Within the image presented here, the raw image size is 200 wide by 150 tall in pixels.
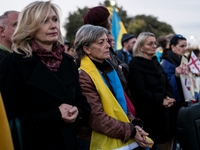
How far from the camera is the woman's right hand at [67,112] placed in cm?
167

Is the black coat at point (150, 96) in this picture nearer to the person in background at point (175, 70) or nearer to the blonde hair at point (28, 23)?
the person in background at point (175, 70)

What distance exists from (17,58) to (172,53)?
3521mm

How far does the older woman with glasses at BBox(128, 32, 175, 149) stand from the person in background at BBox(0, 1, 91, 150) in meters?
1.61

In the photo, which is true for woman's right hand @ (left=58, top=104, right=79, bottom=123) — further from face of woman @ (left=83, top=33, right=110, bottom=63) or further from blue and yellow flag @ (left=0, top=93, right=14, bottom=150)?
face of woman @ (left=83, top=33, right=110, bottom=63)

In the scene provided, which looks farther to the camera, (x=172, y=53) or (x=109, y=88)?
(x=172, y=53)

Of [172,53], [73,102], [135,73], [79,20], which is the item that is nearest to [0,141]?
[73,102]

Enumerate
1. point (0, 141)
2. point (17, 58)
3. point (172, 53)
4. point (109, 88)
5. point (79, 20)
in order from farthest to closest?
point (79, 20)
point (172, 53)
point (109, 88)
point (17, 58)
point (0, 141)

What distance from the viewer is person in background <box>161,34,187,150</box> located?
393cm

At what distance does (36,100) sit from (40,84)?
0.39ft

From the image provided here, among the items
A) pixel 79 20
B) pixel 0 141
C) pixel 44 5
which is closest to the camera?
pixel 0 141

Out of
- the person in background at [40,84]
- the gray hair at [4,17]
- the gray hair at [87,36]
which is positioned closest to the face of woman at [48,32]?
the person in background at [40,84]

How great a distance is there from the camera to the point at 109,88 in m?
2.37

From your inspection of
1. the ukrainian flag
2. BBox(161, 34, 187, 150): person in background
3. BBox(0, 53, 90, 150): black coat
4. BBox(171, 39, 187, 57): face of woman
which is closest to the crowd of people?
BBox(0, 53, 90, 150): black coat

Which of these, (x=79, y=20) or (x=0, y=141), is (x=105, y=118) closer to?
(x=0, y=141)
